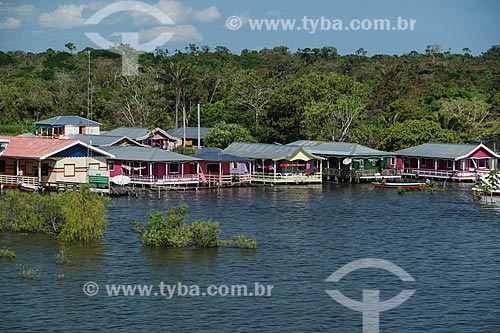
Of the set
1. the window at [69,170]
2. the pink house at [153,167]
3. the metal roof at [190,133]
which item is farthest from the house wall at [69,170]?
the metal roof at [190,133]

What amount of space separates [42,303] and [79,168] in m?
32.8

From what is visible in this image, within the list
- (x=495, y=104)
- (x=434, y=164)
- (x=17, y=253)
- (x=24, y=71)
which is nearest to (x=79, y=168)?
(x=17, y=253)

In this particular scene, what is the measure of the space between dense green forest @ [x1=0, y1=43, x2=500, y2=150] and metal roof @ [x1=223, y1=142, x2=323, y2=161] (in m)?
9.25

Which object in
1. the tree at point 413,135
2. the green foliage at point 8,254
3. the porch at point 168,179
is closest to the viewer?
the green foliage at point 8,254

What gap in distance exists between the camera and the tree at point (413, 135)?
82.5 m

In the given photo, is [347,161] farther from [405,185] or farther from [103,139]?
[103,139]

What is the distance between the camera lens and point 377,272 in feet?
126

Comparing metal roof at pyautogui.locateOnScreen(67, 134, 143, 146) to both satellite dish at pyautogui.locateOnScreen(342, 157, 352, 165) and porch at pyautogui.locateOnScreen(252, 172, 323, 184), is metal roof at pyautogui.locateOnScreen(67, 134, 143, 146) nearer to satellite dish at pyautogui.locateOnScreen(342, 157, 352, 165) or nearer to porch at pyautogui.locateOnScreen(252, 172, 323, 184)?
porch at pyautogui.locateOnScreen(252, 172, 323, 184)

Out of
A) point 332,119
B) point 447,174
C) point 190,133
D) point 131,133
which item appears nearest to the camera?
point 447,174

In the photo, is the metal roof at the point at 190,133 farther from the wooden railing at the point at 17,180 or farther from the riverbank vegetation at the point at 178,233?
the riverbank vegetation at the point at 178,233

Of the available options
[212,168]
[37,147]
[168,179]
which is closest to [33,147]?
[37,147]

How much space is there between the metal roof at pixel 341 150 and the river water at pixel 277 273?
18548 mm

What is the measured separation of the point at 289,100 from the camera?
298 ft

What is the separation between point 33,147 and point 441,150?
33.3 m
